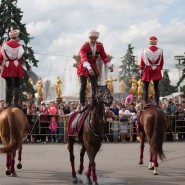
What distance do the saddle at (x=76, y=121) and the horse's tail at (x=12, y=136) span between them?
3.99 ft

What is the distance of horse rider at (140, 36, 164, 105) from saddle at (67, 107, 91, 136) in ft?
10.5

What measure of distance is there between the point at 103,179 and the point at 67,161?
4310 mm

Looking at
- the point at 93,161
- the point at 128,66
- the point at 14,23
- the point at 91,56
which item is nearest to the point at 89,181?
the point at 93,161

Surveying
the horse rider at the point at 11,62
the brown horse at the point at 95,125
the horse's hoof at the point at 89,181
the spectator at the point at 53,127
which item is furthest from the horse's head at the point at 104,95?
the spectator at the point at 53,127

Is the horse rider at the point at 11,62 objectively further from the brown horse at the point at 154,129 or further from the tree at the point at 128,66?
the tree at the point at 128,66

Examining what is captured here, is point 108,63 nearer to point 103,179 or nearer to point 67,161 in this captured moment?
point 103,179

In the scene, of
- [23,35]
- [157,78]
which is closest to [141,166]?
[157,78]

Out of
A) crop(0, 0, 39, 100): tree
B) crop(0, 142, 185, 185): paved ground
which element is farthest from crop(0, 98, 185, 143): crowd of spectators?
crop(0, 0, 39, 100): tree

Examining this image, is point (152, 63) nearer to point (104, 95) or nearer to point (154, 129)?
point (154, 129)

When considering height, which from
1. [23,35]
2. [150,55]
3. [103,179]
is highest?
[23,35]

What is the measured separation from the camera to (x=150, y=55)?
13.5 metres

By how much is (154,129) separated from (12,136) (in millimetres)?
3493

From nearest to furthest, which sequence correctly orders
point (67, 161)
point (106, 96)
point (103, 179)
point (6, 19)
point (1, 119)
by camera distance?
1. point (106, 96)
2. point (103, 179)
3. point (1, 119)
4. point (67, 161)
5. point (6, 19)

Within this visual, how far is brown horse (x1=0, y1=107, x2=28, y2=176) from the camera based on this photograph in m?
11.2
